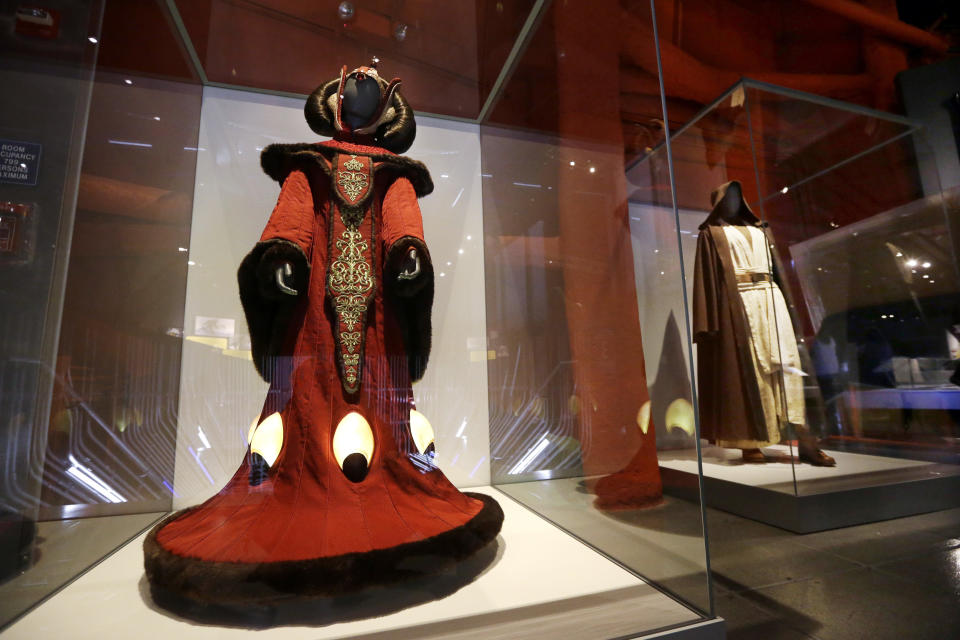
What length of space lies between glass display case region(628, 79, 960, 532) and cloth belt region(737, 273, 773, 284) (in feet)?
0.15

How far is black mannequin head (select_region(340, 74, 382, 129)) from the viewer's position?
5.06ft

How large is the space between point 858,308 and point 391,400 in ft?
9.61

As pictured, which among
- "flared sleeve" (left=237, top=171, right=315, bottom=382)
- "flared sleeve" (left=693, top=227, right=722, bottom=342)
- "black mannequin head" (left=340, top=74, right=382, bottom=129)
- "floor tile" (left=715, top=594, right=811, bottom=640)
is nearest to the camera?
"floor tile" (left=715, top=594, right=811, bottom=640)

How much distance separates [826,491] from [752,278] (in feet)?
3.50

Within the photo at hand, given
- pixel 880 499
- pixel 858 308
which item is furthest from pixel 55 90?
pixel 858 308

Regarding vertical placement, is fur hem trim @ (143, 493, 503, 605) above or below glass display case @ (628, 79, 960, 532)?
below

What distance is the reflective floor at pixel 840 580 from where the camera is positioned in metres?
1.15

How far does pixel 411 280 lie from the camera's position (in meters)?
1.38

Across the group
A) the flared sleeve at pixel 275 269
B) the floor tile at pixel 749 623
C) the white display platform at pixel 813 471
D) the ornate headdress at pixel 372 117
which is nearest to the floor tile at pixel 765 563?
the floor tile at pixel 749 623

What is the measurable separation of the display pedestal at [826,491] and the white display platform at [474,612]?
0.97m

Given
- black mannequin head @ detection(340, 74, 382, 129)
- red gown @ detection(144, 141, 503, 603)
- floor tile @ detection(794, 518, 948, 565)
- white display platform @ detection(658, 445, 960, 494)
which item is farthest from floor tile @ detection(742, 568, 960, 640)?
black mannequin head @ detection(340, 74, 382, 129)

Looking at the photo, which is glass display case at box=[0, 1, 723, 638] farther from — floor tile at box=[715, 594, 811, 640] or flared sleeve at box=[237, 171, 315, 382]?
floor tile at box=[715, 594, 811, 640]

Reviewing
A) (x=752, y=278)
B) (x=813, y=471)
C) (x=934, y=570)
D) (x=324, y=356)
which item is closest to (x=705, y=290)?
(x=752, y=278)

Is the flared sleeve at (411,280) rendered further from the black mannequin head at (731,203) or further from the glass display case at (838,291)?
the black mannequin head at (731,203)
